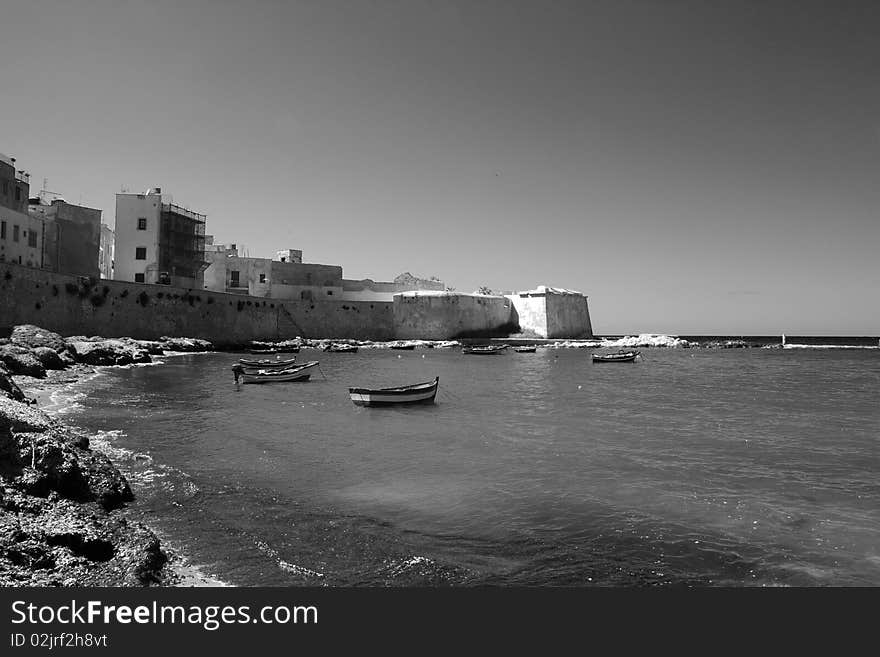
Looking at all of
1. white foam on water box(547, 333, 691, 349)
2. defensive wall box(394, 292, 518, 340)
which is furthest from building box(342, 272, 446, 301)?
white foam on water box(547, 333, 691, 349)

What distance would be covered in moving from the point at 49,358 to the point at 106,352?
5.66m

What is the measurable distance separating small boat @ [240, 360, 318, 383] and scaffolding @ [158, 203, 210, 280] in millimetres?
21415

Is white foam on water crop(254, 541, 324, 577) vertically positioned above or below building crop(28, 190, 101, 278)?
below

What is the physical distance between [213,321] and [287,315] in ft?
27.9

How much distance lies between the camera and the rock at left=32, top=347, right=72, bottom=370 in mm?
19516

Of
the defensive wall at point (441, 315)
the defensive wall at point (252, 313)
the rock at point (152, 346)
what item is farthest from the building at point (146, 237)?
the defensive wall at point (441, 315)

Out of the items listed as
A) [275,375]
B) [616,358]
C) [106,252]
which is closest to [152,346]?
[275,375]

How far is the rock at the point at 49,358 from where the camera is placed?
19.5 meters

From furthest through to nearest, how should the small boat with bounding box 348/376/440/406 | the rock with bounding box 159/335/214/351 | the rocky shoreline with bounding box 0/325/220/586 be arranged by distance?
the rock with bounding box 159/335/214/351 < the small boat with bounding box 348/376/440/406 < the rocky shoreline with bounding box 0/325/220/586

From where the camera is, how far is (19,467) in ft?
15.1

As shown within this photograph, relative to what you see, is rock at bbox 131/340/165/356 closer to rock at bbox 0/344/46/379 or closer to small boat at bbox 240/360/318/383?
rock at bbox 0/344/46/379

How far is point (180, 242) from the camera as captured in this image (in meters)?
39.7

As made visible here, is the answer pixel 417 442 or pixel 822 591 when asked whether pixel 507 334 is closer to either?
pixel 417 442

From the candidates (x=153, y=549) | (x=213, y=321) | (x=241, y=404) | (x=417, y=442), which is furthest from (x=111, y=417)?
(x=213, y=321)
